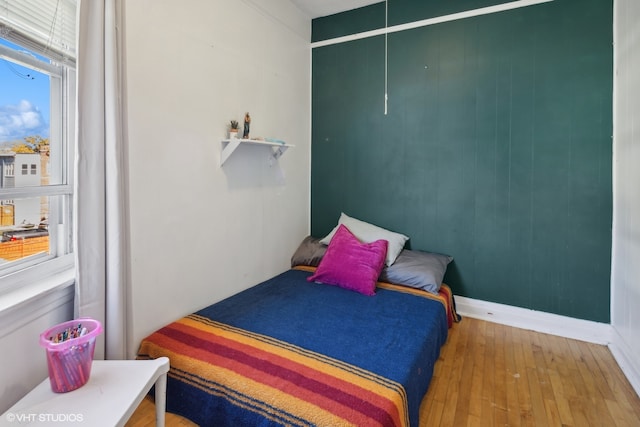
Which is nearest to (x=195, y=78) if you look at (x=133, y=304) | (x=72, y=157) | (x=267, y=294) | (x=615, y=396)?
(x=72, y=157)

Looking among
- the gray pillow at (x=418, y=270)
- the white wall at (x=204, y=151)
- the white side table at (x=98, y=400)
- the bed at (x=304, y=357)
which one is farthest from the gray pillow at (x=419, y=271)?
the white side table at (x=98, y=400)

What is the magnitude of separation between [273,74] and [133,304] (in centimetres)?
205

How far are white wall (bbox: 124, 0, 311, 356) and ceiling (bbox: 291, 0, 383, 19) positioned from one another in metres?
0.13

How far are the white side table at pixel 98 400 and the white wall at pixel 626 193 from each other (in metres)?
2.52

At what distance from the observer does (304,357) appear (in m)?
1.67

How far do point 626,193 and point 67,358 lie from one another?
309cm

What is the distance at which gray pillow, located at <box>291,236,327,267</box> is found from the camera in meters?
3.09

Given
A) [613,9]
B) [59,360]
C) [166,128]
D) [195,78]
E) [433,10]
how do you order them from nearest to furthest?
[59,360] < [166,128] < [195,78] < [613,9] < [433,10]

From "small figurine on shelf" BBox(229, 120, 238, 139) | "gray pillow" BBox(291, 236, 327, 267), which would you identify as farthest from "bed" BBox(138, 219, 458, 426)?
"small figurine on shelf" BBox(229, 120, 238, 139)

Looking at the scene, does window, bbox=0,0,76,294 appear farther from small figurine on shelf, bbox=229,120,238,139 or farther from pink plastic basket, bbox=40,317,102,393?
small figurine on shelf, bbox=229,120,238,139

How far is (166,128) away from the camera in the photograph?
6.46 ft

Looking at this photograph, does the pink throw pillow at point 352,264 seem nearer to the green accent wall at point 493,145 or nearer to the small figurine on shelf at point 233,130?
the green accent wall at point 493,145

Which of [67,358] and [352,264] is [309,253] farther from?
[67,358]

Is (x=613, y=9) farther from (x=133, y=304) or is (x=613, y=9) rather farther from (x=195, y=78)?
(x=133, y=304)
